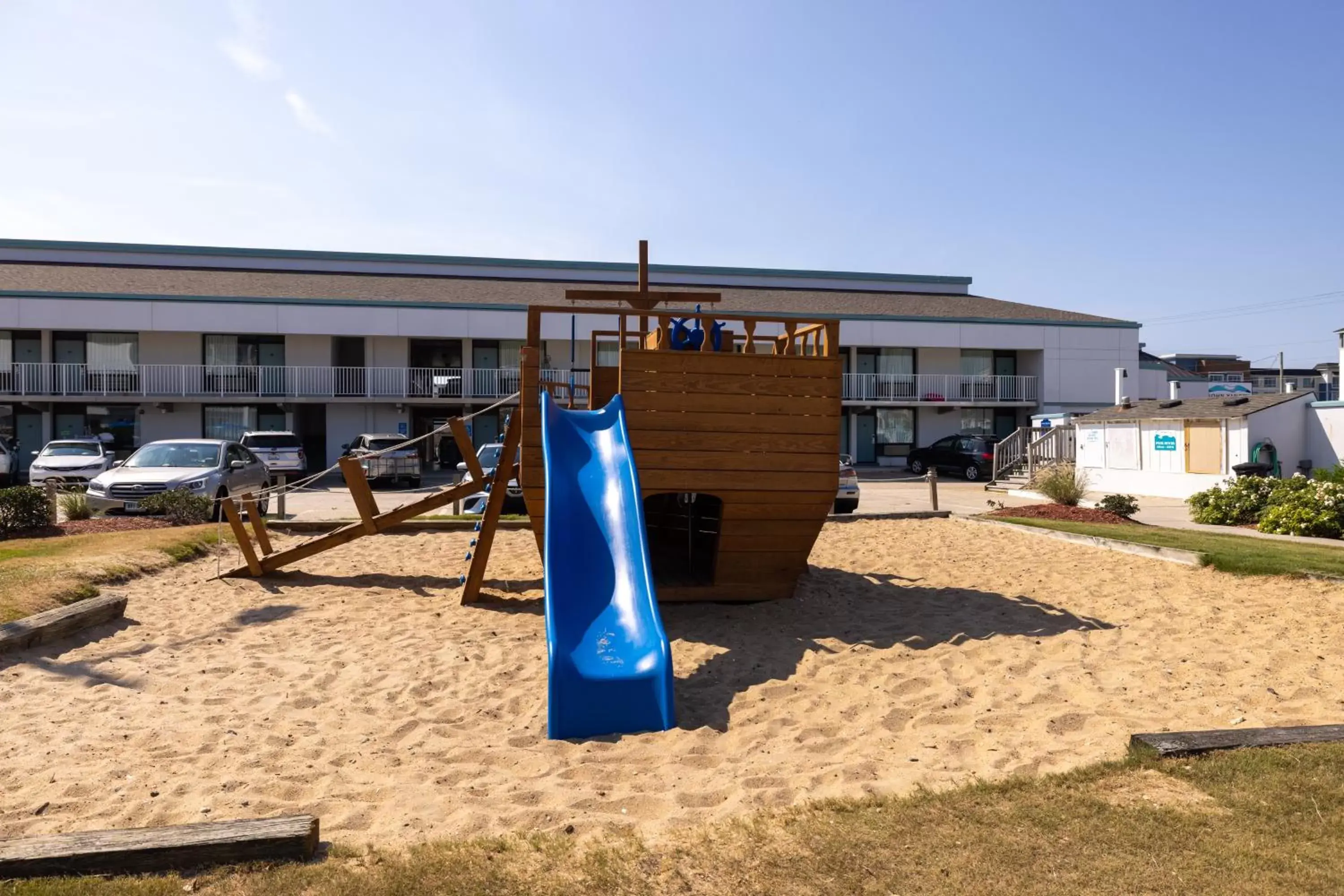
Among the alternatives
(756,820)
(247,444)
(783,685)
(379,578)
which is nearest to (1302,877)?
(756,820)

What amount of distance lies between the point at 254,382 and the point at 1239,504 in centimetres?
3112

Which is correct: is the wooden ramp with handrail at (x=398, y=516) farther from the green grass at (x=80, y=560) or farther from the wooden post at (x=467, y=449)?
the green grass at (x=80, y=560)

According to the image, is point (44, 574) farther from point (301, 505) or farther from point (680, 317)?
point (301, 505)

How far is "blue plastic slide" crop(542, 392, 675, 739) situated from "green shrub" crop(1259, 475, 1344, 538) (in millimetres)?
12237

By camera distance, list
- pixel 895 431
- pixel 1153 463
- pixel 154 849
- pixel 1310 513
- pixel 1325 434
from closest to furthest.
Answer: pixel 154 849 → pixel 1310 513 → pixel 1325 434 → pixel 1153 463 → pixel 895 431

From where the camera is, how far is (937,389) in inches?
1503

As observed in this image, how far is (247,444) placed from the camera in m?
26.9

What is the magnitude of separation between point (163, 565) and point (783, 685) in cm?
791

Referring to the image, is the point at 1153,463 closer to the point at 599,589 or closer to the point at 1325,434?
the point at 1325,434

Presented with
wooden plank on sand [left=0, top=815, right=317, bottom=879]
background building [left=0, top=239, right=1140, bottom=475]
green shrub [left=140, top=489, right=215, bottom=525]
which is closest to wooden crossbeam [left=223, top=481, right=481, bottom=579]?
green shrub [left=140, top=489, right=215, bottom=525]

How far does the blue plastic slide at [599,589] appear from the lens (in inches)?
201

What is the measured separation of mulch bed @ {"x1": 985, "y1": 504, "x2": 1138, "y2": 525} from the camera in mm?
15992

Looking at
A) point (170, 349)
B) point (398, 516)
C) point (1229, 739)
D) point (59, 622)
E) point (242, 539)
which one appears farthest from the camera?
point (170, 349)

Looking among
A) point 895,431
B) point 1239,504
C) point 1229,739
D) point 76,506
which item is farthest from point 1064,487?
point 895,431
